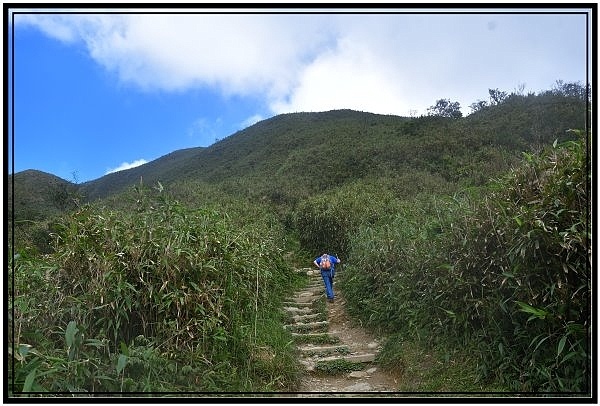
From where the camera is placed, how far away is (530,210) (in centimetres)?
359

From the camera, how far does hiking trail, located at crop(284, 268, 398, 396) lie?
4.80 meters

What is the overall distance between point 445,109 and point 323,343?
3711 centimetres

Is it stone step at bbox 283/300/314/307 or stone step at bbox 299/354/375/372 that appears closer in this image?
stone step at bbox 299/354/375/372

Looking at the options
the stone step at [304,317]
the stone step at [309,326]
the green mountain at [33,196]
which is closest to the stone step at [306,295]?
the stone step at [304,317]

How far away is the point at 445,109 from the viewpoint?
3922cm

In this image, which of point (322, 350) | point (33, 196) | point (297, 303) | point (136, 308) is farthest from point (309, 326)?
point (33, 196)

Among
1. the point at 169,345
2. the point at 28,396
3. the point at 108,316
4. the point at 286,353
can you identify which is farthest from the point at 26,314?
the point at 286,353

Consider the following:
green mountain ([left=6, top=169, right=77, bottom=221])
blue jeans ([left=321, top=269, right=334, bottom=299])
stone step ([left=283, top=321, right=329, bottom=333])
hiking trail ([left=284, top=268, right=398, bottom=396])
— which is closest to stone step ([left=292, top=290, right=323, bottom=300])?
hiking trail ([left=284, top=268, right=398, bottom=396])

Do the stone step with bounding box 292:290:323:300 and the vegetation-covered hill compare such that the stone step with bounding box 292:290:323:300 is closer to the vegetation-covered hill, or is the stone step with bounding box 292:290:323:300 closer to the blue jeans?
the blue jeans

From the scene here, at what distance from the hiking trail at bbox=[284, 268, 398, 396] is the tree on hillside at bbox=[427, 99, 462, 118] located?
111 feet

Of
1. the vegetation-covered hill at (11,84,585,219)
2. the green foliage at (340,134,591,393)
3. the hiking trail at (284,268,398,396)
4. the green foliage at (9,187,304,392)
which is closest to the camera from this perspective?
the green foliage at (340,134,591,393)

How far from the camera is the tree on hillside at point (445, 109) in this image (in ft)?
126

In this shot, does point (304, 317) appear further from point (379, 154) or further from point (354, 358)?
point (379, 154)

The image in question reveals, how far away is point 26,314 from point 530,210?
4.44 m
